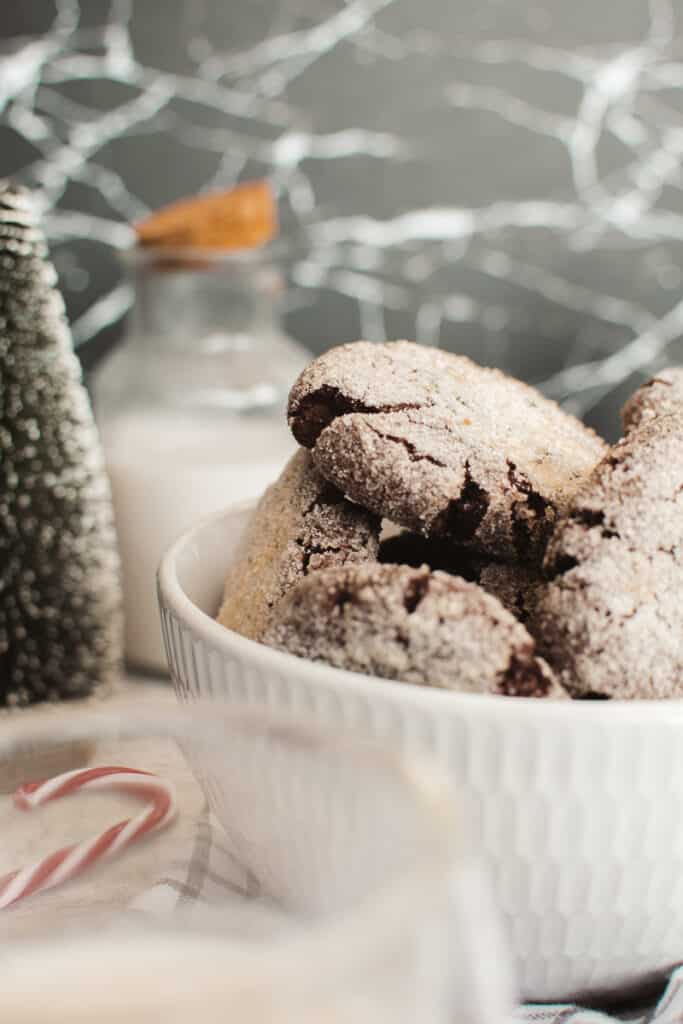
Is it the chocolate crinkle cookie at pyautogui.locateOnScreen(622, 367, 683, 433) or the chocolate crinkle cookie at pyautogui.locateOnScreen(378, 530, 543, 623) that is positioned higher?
the chocolate crinkle cookie at pyautogui.locateOnScreen(622, 367, 683, 433)

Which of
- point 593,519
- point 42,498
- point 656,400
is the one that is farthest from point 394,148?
point 593,519

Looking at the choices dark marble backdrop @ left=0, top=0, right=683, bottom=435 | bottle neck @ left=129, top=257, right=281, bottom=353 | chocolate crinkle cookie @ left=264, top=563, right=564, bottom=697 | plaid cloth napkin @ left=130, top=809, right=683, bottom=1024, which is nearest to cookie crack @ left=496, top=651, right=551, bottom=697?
chocolate crinkle cookie @ left=264, top=563, right=564, bottom=697

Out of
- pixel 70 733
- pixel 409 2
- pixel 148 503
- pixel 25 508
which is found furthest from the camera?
pixel 409 2

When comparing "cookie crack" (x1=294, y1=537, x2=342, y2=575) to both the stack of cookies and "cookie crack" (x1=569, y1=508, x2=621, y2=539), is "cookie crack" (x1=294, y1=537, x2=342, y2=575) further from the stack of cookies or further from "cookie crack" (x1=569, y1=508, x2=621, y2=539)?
"cookie crack" (x1=569, y1=508, x2=621, y2=539)

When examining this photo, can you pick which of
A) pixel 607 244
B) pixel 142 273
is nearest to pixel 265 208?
pixel 142 273

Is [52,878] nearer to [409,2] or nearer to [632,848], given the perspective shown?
[632,848]

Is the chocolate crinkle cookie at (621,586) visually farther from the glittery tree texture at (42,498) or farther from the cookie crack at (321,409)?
the glittery tree texture at (42,498)

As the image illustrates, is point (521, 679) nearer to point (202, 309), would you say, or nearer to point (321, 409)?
point (321, 409)

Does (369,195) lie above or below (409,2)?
below
